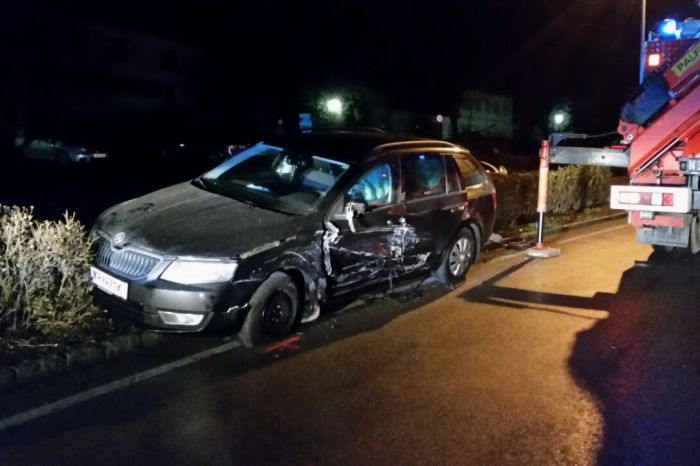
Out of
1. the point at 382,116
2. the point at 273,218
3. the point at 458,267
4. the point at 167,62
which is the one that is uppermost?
the point at 167,62

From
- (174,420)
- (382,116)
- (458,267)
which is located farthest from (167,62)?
(174,420)

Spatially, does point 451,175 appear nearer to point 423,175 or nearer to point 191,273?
point 423,175

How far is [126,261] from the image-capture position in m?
5.41

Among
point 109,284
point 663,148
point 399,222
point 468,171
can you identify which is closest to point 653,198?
point 663,148

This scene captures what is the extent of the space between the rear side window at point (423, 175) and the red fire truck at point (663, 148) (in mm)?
2374

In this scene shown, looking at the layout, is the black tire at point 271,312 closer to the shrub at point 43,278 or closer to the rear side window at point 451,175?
the shrub at point 43,278

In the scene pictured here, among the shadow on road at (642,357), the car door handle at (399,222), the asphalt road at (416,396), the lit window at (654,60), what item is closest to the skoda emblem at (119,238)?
the asphalt road at (416,396)

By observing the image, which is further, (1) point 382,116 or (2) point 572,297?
(1) point 382,116

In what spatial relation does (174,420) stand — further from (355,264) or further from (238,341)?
(355,264)

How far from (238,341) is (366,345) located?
1064 millimetres

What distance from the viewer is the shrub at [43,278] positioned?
207 inches

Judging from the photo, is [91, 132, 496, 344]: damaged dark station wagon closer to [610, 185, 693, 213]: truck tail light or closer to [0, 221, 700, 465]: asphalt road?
[0, 221, 700, 465]: asphalt road

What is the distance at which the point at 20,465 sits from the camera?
372 cm

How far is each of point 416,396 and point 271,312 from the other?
4.85 ft
